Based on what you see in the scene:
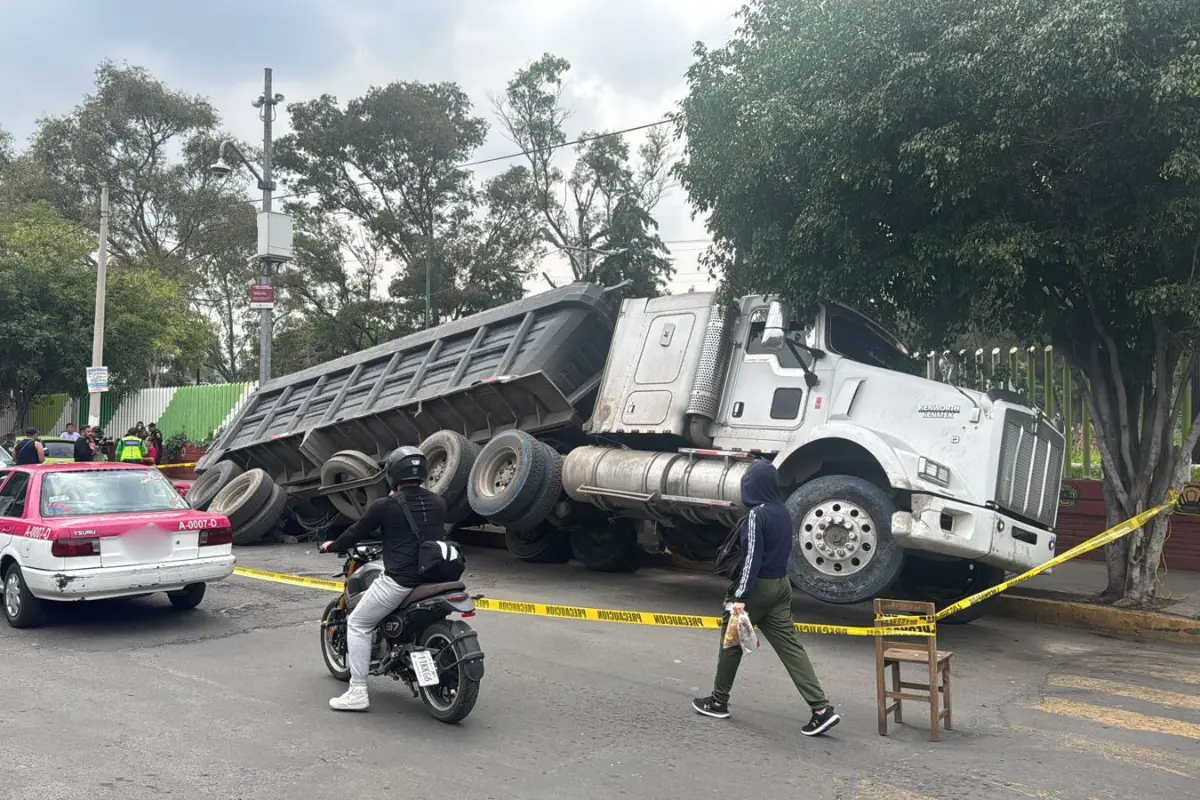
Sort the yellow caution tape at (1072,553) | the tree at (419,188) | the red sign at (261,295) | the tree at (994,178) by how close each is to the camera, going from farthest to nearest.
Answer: the tree at (419,188)
the red sign at (261,295)
the tree at (994,178)
the yellow caution tape at (1072,553)

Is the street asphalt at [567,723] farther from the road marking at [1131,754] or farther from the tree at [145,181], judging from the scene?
the tree at [145,181]

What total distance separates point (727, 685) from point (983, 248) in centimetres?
441

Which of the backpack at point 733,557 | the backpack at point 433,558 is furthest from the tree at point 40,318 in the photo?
the backpack at point 733,557

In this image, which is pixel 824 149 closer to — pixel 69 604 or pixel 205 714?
pixel 205 714

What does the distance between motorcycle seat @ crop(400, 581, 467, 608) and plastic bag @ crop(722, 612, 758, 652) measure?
4.80ft

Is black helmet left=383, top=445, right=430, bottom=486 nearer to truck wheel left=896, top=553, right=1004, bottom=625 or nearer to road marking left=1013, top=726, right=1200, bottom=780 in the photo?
road marking left=1013, top=726, right=1200, bottom=780

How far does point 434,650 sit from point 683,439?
475cm

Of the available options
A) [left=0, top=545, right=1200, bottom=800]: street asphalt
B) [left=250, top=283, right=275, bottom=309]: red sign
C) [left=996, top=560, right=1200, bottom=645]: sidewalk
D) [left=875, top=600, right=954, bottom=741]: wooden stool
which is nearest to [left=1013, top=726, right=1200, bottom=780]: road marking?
[left=0, top=545, right=1200, bottom=800]: street asphalt

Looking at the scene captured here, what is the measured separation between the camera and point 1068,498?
1193 cm

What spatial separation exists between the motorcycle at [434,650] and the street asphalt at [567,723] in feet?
0.53

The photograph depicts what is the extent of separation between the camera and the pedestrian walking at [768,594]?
5.35 meters

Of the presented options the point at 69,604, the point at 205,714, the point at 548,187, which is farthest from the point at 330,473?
the point at 548,187

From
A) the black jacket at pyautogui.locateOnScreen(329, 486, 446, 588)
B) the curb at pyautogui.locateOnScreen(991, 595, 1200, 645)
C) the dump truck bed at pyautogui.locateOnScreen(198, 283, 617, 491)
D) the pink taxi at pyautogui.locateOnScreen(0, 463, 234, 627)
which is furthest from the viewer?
the dump truck bed at pyautogui.locateOnScreen(198, 283, 617, 491)

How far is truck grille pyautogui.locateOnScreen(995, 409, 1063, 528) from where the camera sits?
800 centimetres
